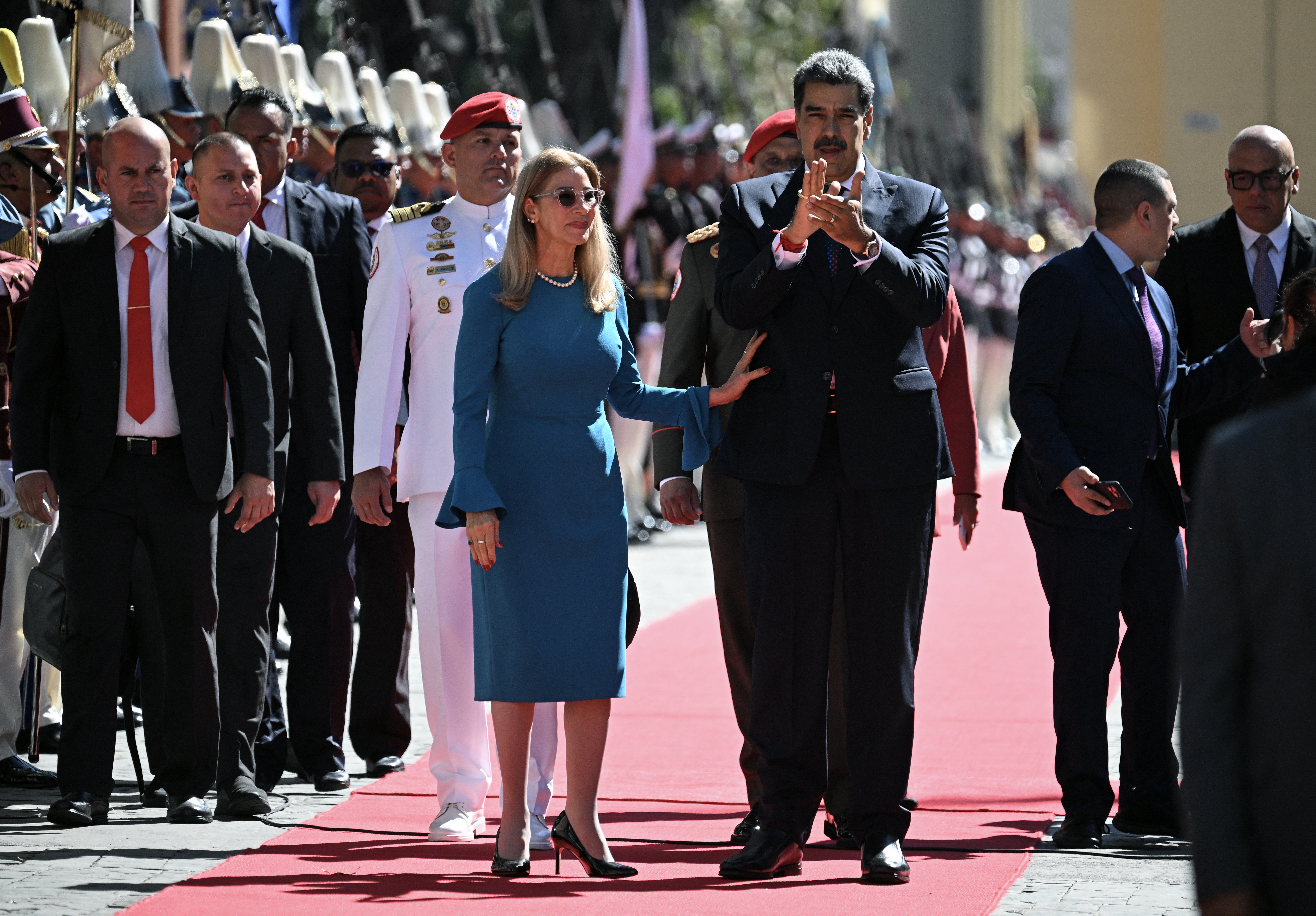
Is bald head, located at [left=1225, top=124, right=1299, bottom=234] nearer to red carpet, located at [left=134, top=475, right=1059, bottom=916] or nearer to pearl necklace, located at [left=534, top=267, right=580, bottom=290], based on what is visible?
red carpet, located at [left=134, top=475, right=1059, bottom=916]

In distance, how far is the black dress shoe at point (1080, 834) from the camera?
5.43 meters

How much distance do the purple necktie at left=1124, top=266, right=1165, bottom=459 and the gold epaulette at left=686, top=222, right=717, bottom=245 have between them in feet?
3.91

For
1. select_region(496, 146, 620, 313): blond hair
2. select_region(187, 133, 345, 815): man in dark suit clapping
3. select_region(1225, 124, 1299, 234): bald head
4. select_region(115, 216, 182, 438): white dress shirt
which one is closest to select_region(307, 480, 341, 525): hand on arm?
select_region(187, 133, 345, 815): man in dark suit clapping

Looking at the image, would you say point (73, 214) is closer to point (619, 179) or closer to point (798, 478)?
point (798, 478)

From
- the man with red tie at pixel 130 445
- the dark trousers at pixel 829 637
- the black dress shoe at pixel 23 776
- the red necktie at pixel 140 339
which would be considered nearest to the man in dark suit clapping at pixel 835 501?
the dark trousers at pixel 829 637

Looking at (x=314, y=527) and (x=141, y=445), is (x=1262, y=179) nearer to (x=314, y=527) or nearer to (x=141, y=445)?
(x=314, y=527)

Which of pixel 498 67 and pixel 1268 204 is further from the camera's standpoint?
pixel 498 67

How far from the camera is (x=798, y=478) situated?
4977 mm

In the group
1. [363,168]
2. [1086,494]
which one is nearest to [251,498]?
[363,168]

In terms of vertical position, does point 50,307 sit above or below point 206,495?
above

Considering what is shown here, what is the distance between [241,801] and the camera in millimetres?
5852

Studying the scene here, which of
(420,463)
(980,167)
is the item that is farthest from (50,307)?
(980,167)

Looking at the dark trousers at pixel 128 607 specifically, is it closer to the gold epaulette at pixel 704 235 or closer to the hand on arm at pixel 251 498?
the hand on arm at pixel 251 498

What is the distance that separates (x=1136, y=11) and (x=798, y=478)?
17.5 meters
